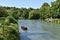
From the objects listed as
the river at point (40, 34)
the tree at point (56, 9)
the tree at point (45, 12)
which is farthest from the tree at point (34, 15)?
the river at point (40, 34)

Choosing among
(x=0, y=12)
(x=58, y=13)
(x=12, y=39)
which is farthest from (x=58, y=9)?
(x=12, y=39)

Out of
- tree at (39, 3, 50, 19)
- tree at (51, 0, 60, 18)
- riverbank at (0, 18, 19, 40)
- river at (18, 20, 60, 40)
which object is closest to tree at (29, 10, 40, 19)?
tree at (39, 3, 50, 19)

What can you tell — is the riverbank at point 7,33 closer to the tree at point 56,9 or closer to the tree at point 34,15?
the tree at point 56,9

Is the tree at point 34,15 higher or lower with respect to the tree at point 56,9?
lower

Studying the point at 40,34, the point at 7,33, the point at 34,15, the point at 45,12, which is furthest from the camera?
the point at 34,15

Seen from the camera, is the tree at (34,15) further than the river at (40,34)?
Yes

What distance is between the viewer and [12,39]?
1617 cm

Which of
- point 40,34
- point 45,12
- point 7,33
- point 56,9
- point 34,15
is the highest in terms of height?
point 56,9

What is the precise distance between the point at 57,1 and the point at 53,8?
4648 mm

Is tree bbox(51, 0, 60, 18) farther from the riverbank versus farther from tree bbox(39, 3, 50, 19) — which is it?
the riverbank

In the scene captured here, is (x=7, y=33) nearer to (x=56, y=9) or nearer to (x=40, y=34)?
(x=40, y=34)

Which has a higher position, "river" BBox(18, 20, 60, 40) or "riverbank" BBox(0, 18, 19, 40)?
"riverbank" BBox(0, 18, 19, 40)

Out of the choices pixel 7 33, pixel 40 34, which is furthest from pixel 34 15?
pixel 7 33

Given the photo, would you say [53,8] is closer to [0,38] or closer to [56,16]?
[56,16]
